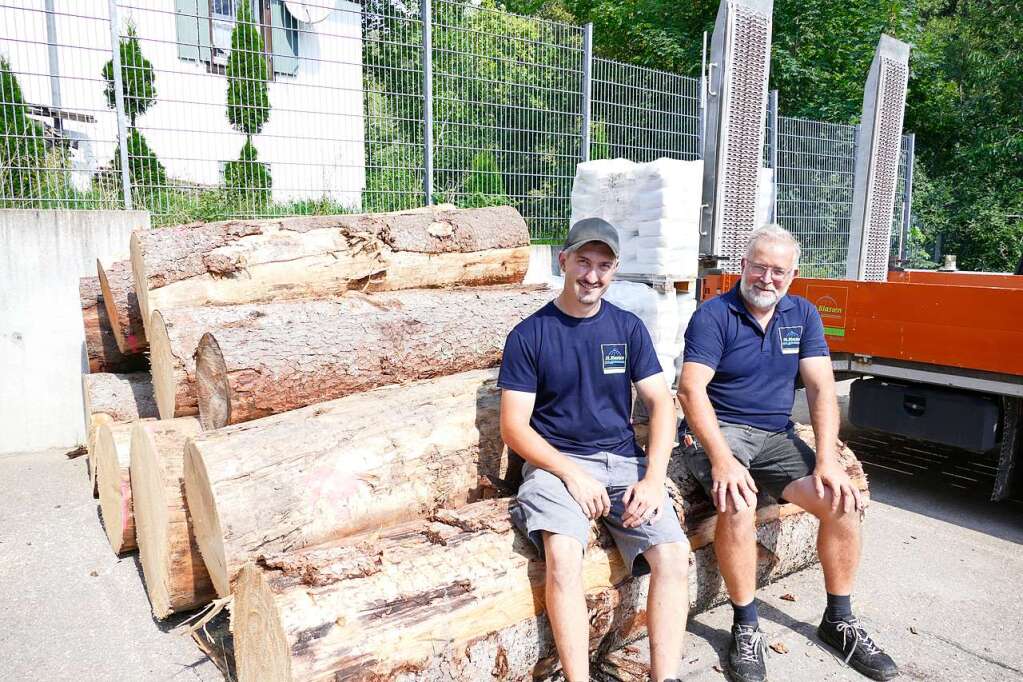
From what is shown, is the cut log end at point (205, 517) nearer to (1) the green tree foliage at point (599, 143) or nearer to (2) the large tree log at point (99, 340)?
(2) the large tree log at point (99, 340)

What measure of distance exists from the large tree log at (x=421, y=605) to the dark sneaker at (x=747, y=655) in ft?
1.26

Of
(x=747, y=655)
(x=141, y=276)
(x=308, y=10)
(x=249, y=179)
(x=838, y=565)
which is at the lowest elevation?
(x=747, y=655)

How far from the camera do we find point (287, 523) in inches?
112

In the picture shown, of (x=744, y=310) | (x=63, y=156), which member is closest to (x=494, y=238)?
(x=744, y=310)

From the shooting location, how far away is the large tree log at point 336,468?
2791 mm

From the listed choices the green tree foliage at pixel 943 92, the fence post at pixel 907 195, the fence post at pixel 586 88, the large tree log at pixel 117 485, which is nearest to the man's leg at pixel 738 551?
the large tree log at pixel 117 485

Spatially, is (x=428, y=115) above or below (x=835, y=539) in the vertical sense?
above

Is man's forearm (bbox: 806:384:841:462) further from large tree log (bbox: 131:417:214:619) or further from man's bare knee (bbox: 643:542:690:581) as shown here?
large tree log (bbox: 131:417:214:619)

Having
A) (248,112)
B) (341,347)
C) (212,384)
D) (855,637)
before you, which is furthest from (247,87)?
(855,637)

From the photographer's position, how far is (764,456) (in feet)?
10.7

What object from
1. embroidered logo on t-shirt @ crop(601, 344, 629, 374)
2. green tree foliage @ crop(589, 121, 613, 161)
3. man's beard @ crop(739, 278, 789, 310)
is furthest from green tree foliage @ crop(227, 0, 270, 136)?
man's beard @ crop(739, 278, 789, 310)

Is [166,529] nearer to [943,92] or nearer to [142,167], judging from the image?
[142,167]

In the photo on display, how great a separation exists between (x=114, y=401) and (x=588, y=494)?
347 cm

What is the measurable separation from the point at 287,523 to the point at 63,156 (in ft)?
14.8
